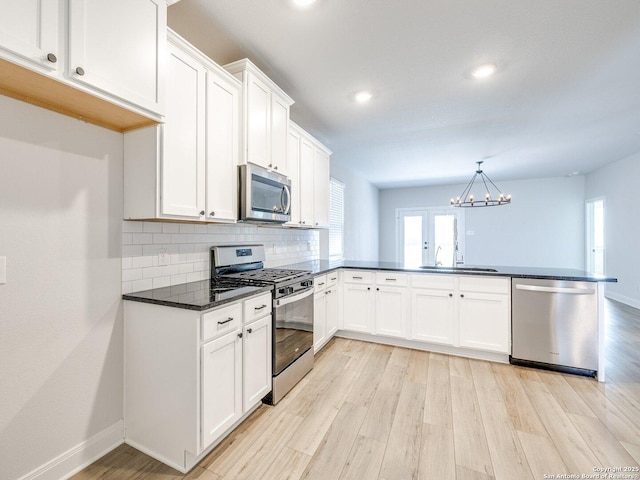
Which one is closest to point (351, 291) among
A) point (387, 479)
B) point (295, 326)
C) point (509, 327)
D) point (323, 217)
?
point (323, 217)

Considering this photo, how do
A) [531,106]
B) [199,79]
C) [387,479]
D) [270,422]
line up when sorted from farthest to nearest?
[531,106] < [270,422] < [199,79] < [387,479]

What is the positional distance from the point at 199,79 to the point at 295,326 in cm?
196

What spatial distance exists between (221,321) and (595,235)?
27.3 ft

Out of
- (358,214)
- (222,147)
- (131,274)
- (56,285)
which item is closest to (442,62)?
(222,147)

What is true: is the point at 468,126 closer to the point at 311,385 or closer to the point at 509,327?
the point at 509,327

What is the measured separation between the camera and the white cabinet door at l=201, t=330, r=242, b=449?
1604 millimetres

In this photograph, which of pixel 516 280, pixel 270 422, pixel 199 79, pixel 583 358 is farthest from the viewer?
pixel 516 280

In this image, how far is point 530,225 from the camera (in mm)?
7148

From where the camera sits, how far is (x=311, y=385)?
2.52m

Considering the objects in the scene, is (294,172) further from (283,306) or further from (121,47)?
(121,47)

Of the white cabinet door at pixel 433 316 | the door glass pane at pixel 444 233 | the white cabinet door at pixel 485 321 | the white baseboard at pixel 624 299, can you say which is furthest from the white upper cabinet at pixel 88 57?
the door glass pane at pixel 444 233

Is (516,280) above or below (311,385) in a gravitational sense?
above

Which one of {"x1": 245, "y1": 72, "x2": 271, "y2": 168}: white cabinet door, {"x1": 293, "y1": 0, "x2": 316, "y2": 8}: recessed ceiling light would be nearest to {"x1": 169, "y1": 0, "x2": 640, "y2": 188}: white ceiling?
{"x1": 293, "y1": 0, "x2": 316, "y2": 8}: recessed ceiling light

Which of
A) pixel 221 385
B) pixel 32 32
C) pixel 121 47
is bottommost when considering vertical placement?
pixel 221 385
